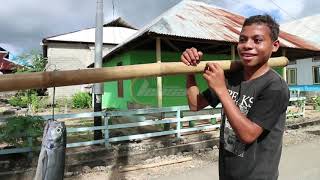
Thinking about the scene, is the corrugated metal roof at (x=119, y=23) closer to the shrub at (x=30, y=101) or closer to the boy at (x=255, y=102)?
the shrub at (x=30, y=101)

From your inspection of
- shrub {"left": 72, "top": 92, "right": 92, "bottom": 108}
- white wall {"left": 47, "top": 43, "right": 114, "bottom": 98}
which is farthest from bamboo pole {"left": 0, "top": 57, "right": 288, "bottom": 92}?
white wall {"left": 47, "top": 43, "right": 114, "bottom": 98}

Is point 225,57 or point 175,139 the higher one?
point 225,57

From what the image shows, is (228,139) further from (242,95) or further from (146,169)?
(146,169)

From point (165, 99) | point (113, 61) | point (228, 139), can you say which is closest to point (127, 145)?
point (165, 99)

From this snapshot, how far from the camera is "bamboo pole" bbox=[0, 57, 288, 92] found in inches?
74.5

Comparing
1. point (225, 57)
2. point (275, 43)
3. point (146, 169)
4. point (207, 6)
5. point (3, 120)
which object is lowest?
point (146, 169)

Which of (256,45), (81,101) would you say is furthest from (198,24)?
(81,101)

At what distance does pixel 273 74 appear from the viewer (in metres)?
2.28

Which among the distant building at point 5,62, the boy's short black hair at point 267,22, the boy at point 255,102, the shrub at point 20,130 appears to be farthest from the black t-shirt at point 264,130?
the distant building at point 5,62

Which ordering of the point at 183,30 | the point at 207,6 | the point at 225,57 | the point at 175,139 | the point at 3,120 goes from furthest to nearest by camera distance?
the point at 207,6 < the point at 225,57 < the point at 183,30 < the point at 175,139 < the point at 3,120

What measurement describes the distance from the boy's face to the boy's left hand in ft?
0.58

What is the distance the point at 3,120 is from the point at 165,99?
7.00 metres

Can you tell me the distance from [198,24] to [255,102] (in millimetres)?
10544

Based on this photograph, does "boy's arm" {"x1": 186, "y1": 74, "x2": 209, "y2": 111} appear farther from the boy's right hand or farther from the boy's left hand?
the boy's left hand
